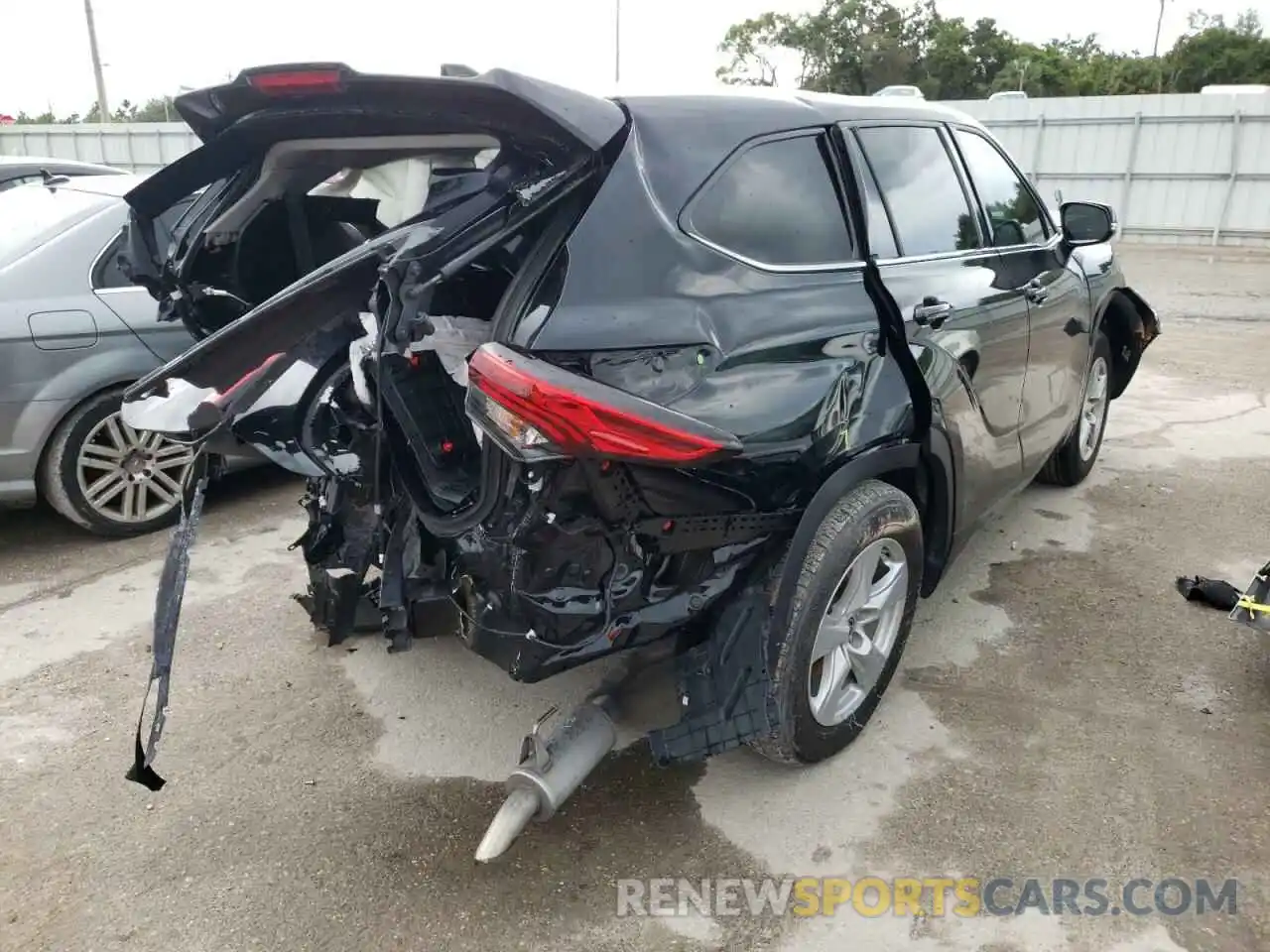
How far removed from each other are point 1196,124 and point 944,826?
18.0 metres

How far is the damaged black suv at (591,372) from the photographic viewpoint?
2.20 metres

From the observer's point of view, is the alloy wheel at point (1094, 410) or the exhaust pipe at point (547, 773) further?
the alloy wheel at point (1094, 410)

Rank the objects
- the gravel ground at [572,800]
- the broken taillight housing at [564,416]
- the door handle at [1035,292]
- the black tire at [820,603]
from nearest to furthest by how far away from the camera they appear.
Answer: the broken taillight housing at [564,416]
the gravel ground at [572,800]
the black tire at [820,603]
the door handle at [1035,292]

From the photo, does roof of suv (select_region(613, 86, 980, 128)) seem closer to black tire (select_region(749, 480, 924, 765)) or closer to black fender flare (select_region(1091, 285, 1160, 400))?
black tire (select_region(749, 480, 924, 765))

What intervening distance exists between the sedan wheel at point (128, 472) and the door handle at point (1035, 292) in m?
3.64

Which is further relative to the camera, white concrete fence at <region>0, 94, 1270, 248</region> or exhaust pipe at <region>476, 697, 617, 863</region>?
white concrete fence at <region>0, 94, 1270, 248</region>

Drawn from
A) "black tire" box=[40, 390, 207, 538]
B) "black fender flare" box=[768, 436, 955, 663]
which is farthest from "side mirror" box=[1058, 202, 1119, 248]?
"black tire" box=[40, 390, 207, 538]

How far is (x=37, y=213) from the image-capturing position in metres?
4.56

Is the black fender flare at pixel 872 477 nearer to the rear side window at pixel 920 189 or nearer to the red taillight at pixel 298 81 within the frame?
the rear side window at pixel 920 189

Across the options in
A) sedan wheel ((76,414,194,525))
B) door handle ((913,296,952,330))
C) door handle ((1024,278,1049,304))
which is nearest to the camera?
door handle ((913,296,952,330))

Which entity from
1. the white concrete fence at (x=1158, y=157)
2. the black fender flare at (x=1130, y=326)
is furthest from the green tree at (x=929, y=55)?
the black fender flare at (x=1130, y=326)

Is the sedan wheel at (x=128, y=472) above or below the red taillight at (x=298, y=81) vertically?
below

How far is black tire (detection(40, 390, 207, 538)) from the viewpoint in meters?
4.29

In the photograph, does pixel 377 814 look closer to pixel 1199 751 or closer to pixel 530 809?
pixel 530 809
